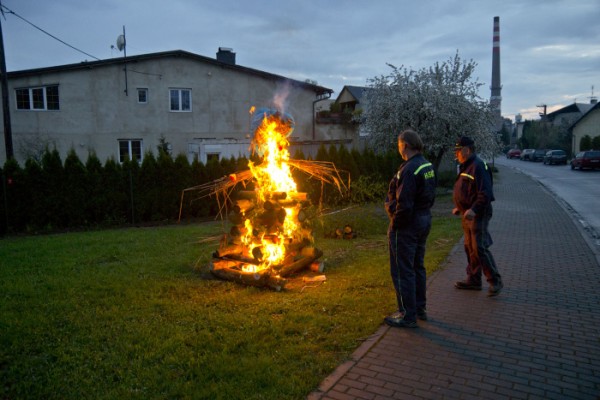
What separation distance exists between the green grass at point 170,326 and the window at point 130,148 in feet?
53.5

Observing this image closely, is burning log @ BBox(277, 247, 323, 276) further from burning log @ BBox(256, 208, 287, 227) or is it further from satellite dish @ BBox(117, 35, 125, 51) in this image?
satellite dish @ BBox(117, 35, 125, 51)

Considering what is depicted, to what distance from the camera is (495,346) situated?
4398mm

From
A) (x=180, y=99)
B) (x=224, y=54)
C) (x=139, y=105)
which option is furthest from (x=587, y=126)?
(x=139, y=105)

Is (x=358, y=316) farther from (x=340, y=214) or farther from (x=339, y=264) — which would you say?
(x=340, y=214)

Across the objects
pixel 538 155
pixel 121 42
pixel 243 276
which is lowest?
pixel 243 276

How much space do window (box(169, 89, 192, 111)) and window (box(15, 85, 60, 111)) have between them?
5.59m

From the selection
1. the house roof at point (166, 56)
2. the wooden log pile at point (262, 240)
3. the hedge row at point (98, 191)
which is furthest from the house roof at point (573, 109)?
the wooden log pile at point (262, 240)

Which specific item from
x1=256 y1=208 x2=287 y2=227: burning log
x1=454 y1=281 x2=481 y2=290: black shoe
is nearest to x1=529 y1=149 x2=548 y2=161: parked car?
x1=454 y1=281 x2=481 y2=290: black shoe

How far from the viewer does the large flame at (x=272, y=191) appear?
6.60m

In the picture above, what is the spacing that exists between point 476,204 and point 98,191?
1085 cm

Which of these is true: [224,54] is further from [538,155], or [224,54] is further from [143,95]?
[538,155]

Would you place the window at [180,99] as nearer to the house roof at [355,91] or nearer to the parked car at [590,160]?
the house roof at [355,91]

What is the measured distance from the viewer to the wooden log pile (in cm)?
649

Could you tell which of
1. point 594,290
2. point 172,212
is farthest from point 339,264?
point 172,212
